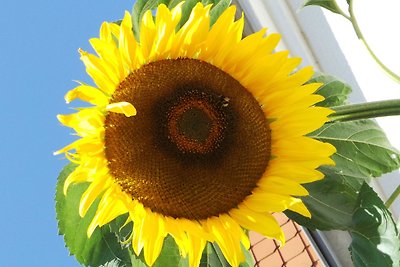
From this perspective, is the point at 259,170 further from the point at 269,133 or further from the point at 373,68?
the point at 373,68

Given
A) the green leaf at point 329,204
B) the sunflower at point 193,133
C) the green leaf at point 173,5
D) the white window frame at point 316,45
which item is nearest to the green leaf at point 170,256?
the sunflower at point 193,133

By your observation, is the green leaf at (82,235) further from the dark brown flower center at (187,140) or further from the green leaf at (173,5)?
the green leaf at (173,5)

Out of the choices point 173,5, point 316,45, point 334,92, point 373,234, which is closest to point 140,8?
point 173,5

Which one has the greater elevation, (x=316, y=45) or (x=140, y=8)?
(x=140, y=8)

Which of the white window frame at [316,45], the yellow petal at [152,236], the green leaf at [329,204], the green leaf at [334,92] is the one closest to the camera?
the yellow petal at [152,236]

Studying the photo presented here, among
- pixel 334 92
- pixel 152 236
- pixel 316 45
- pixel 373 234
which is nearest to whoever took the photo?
pixel 152 236

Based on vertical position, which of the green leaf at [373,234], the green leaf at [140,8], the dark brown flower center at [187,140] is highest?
the green leaf at [140,8]

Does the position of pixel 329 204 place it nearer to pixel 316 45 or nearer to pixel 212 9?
pixel 212 9

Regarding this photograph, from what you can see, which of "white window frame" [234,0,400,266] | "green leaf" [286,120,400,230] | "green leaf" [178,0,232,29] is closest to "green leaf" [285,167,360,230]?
"green leaf" [286,120,400,230]
